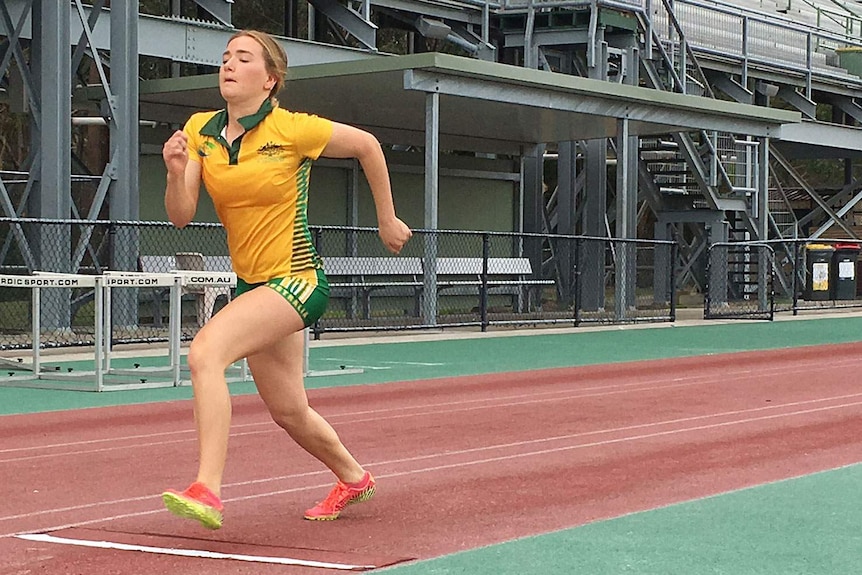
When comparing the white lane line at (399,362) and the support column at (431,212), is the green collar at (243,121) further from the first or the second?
the support column at (431,212)

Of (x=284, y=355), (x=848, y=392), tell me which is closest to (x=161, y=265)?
(x=848, y=392)

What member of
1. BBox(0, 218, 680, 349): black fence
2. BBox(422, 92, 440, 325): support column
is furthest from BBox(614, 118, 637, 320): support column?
BBox(422, 92, 440, 325): support column

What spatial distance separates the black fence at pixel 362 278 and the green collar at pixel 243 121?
857 centimetres

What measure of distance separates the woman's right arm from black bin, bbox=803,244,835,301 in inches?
1156

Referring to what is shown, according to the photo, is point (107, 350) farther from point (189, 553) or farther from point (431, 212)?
point (189, 553)

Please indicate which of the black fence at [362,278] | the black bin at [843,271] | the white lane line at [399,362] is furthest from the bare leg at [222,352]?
the black bin at [843,271]

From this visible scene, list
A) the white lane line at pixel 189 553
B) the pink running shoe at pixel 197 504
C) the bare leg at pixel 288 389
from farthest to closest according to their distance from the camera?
the bare leg at pixel 288 389
the white lane line at pixel 189 553
the pink running shoe at pixel 197 504

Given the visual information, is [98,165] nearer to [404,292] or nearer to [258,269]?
[404,292]

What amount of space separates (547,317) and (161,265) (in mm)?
7658

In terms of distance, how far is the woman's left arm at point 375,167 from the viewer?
6.60 m

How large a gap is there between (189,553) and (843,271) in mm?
30406

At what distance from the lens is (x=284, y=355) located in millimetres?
6723

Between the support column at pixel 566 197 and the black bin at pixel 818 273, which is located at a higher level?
the support column at pixel 566 197

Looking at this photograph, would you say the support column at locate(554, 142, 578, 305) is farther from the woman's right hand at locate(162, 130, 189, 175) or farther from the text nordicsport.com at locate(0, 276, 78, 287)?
the woman's right hand at locate(162, 130, 189, 175)
